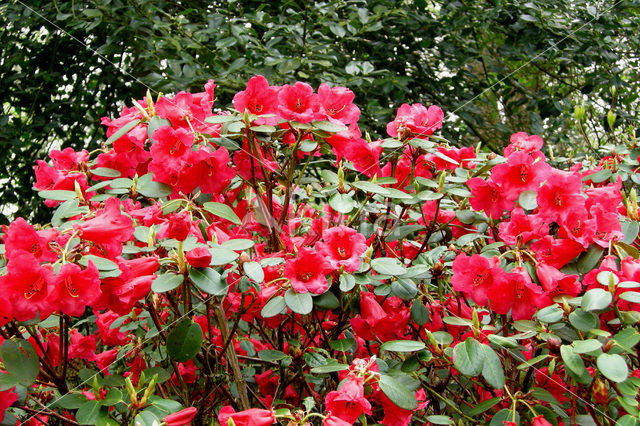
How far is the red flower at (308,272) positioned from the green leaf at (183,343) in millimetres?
158

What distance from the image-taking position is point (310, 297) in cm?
83

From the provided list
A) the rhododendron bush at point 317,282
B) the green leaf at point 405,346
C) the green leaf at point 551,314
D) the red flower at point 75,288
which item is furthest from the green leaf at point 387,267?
the red flower at point 75,288

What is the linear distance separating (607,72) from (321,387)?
2623 mm

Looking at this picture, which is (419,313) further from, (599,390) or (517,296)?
(599,390)

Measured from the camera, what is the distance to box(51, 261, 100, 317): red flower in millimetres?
749

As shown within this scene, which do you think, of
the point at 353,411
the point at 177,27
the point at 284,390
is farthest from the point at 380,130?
the point at 353,411

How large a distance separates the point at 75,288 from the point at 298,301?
305 millimetres

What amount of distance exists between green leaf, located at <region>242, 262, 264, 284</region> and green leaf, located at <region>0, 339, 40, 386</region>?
0.33 metres

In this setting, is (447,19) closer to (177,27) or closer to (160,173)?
(177,27)

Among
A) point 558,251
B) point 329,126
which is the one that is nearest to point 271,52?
point 329,126

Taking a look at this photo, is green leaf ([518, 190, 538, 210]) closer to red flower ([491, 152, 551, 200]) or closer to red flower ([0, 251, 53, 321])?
red flower ([491, 152, 551, 200])

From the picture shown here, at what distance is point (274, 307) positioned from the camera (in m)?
0.86

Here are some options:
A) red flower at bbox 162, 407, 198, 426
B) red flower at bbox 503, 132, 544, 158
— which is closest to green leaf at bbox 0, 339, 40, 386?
red flower at bbox 162, 407, 198, 426

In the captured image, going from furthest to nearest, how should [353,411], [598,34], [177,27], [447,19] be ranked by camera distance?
1. [447,19]
2. [598,34]
3. [177,27]
4. [353,411]
